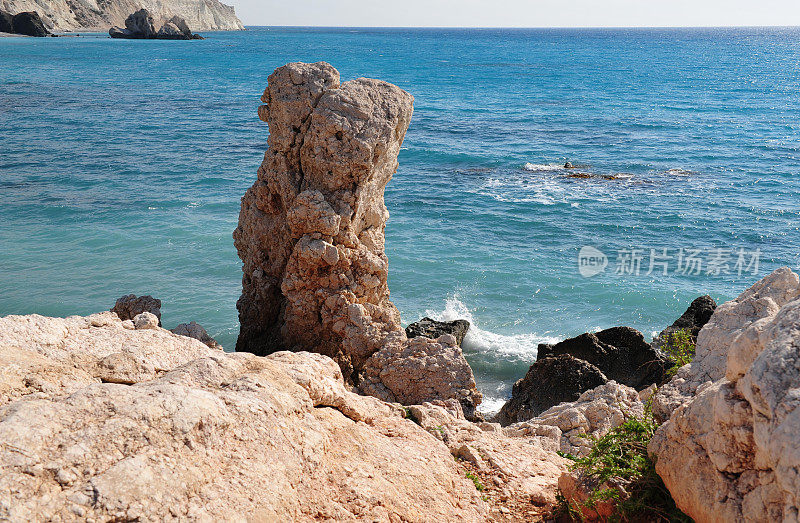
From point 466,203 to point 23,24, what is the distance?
117 metres

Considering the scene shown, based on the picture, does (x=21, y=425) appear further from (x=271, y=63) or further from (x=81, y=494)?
(x=271, y=63)

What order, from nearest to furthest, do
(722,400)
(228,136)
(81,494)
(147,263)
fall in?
(81,494) → (722,400) → (147,263) → (228,136)

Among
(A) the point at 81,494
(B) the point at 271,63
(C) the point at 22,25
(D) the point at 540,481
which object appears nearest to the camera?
(A) the point at 81,494

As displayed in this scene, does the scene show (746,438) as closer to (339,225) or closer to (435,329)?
(339,225)

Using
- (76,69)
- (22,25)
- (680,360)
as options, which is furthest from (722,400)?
(22,25)

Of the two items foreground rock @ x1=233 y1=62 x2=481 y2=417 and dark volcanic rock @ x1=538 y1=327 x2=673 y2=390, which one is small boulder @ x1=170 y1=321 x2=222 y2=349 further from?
dark volcanic rock @ x1=538 y1=327 x2=673 y2=390

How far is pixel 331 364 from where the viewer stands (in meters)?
5.50

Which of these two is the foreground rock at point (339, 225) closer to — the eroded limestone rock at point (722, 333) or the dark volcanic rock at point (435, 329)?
the dark volcanic rock at point (435, 329)

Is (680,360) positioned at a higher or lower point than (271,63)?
lower

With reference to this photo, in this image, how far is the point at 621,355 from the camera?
11820mm

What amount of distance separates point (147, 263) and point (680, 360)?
1468 centimetres

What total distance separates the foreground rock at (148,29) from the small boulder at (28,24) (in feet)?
41.1

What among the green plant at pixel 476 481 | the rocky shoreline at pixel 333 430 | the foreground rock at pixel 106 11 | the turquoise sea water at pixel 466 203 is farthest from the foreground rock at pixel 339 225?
the foreground rock at pixel 106 11

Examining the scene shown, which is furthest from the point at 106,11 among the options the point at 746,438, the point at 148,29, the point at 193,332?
the point at 746,438
